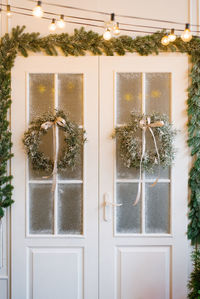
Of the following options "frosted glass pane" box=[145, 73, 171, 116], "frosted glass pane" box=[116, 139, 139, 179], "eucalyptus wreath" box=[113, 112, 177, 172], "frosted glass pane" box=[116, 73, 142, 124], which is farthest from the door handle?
"frosted glass pane" box=[145, 73, 171, 116]

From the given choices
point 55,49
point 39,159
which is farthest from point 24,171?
point 55,49

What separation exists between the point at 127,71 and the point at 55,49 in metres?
0.65

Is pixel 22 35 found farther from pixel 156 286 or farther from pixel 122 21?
pixel 156 286

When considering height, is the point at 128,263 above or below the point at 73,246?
below

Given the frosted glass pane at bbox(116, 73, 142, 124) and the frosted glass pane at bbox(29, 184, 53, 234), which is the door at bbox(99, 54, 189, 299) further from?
the frosted glass pane at bbox(29, 184, 53, 234)

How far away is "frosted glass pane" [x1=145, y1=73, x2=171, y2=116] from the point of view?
7.49 feet

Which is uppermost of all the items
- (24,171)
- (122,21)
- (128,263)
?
(122,21)

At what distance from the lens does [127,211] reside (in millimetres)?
2295

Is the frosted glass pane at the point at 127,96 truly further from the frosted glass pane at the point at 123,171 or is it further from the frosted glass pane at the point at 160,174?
the frosted glass pane at the point at 160,174

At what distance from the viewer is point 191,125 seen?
2.24 meters

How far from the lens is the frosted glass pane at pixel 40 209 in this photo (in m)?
2.29

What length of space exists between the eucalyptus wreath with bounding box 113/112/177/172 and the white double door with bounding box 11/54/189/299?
0.30 ft

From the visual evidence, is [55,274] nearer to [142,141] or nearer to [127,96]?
[142,141]

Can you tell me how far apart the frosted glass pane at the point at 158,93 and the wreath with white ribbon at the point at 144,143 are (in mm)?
93
